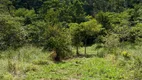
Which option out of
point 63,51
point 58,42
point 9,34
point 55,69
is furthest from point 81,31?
point 55,69

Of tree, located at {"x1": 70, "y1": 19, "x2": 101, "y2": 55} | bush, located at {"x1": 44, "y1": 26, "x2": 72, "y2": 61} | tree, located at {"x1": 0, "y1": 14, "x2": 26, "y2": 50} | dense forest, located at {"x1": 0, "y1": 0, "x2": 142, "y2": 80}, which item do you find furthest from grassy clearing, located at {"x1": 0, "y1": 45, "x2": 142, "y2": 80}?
tree, located at {"x1": 70, "y1": 19, "x2": 101, "y2": 55}

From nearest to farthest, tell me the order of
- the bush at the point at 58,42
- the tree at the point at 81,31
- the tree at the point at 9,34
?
the bush at the point at 58,42
the tree at the point at 9,34
the tree at the point at 81,31

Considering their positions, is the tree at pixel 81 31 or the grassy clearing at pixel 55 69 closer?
the grassy clearing at pixel 55 69

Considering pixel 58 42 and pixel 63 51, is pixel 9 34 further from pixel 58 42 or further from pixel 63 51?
pixel 63 51

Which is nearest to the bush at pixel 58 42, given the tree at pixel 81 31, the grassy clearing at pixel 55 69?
the grassy clearing at pixel 55 69

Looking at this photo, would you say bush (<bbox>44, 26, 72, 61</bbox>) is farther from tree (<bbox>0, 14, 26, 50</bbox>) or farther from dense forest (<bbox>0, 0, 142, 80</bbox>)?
tree (<bbox>0, 14, 26, 50</bbox>)

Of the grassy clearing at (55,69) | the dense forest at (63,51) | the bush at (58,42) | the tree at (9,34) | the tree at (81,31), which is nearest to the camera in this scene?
the grassy clearing at (55,69)

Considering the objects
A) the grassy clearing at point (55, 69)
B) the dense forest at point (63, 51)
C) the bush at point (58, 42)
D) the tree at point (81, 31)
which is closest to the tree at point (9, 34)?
the dense forest at point (63, 51)

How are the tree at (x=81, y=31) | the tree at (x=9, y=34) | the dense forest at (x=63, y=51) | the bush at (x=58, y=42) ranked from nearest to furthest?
the dense forest at (x=63, y=51), the bush at (x=58, y=42), the tree at (x=9, y=34), the tree at (x=81, y=31)

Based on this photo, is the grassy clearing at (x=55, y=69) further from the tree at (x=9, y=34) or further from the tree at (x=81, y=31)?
the tree at (x=81, y=31)

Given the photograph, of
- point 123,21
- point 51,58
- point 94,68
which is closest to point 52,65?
point 51,58

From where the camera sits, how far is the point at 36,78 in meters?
13.5

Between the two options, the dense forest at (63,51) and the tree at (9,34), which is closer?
the dense forest at (63,51)

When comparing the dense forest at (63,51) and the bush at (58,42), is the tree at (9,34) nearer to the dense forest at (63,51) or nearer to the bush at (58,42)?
the dense forest at (63,51)
